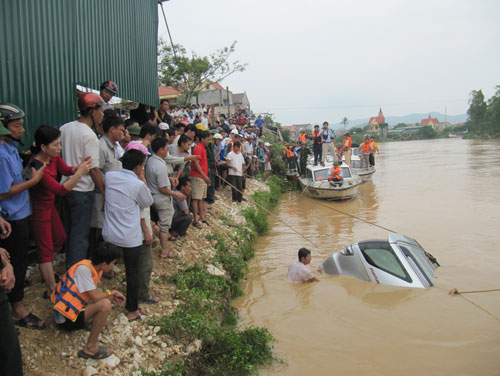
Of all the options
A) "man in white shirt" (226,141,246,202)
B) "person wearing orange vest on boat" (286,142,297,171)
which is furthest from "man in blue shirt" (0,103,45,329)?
A: "person wearing orange vest on boat" (286,142,297,171)

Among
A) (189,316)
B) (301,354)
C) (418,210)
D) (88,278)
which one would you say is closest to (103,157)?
(88,278)

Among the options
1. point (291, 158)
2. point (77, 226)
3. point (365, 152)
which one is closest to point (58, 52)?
point (77, 226)

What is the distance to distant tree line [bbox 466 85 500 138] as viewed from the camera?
72.2m

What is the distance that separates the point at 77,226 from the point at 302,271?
4.56 m

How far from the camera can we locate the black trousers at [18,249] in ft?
11.7

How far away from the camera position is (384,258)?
688 centimetres

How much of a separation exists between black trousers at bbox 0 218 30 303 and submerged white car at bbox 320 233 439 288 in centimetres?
542

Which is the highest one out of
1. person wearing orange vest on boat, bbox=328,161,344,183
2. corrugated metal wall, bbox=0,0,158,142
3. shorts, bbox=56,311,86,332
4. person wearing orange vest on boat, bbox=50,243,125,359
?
corrugated metal wall, bbox=0,0,158,142

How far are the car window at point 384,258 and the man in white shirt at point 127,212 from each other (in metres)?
4.34

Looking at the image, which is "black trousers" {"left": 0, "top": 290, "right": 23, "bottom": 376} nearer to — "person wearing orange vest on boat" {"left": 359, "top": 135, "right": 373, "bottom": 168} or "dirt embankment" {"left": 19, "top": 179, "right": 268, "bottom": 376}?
"dirt embankment" {"left": 19, "top": 179, "right": 268, "bottom": 376}

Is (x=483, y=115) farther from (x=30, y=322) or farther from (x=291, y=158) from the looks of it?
(x=30, y=322)

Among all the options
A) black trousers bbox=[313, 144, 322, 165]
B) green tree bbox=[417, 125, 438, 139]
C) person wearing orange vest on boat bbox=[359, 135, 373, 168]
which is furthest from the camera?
green tree bbox=[417, 125, 438, 139]

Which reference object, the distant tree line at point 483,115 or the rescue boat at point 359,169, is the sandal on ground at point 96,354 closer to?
the rescue boat at point 359,169

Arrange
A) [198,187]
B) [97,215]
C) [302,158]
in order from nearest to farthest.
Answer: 1. [97,215]
2. [198,187]
3. [302,158]
